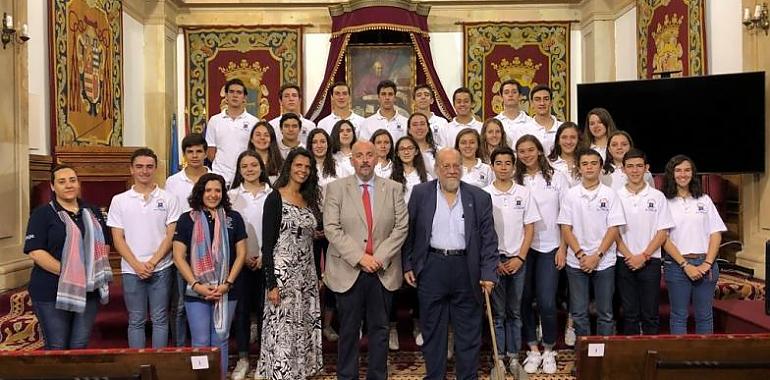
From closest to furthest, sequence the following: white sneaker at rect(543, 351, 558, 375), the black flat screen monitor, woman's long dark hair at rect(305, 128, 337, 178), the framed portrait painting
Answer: white sneaker at rect(543, 351, 558, 375) → woman's long dark hair at rect(305, 128, 337, 178) → the black flat screen monitor → the framed portrait painting

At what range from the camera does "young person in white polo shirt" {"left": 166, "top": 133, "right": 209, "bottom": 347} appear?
4.13 meters

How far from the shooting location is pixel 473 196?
13.2 ft

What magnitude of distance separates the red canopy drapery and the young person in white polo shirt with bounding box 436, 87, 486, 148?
3.04 metres

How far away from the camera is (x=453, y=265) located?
3.97m

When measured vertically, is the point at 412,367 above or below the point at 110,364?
below

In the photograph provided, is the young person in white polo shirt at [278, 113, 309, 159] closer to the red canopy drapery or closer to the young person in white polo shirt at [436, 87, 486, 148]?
the young person in white polo shirt at [436, 87, 486, 148]

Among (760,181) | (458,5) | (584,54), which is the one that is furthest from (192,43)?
(760,181)

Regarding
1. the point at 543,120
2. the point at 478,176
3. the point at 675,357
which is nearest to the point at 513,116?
the point at 543,120

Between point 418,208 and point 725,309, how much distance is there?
2.38 metres

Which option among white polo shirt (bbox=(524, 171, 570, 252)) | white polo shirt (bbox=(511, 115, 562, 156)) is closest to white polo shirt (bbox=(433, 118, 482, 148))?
white polo shirt (bbox=(511, 115, 562, 156))

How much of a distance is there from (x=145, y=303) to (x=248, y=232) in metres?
0.76

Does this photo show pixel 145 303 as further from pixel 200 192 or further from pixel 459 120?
pixel 459 120

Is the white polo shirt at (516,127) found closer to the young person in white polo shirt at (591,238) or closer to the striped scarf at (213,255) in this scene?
the young person in white polo shirt at (591,238)

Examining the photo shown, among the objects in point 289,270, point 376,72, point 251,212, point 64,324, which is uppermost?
point 376,72
